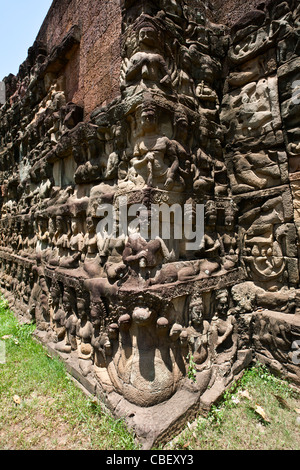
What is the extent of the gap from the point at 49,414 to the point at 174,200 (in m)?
2.73

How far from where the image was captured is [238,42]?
148 inches

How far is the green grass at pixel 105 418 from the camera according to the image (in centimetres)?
227

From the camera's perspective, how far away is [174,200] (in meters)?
2.94

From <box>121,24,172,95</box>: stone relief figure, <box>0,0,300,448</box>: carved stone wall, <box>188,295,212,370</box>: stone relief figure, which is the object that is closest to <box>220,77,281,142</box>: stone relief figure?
<box>0,0,300,448</box>: carved stone wall

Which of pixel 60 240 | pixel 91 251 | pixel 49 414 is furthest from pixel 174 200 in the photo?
pixel 49 414

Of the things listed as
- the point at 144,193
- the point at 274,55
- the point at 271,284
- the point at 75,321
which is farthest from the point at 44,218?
the point at 274,55

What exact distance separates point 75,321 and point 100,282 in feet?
3.46

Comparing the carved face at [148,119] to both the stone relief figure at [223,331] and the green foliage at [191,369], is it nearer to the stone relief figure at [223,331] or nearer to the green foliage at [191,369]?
the stone relief figure at [223,331]

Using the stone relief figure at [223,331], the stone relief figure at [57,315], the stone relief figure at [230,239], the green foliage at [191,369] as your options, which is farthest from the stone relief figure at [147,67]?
the stone relief figure at [57,315]

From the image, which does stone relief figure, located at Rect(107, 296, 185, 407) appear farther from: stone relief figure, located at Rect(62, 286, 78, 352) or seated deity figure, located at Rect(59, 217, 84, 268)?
seated deity figure, located at Rect(59, 217, 84, 268)

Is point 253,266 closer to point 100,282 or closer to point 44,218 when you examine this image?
point 100,282

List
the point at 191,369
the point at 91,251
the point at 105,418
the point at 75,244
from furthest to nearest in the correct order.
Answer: the point at 75,244
the point at 91,251
the point at 191,369
the point at 105,418

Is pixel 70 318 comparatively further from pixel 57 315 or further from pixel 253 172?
pixel 253 172

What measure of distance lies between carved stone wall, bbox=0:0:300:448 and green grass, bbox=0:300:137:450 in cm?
17
